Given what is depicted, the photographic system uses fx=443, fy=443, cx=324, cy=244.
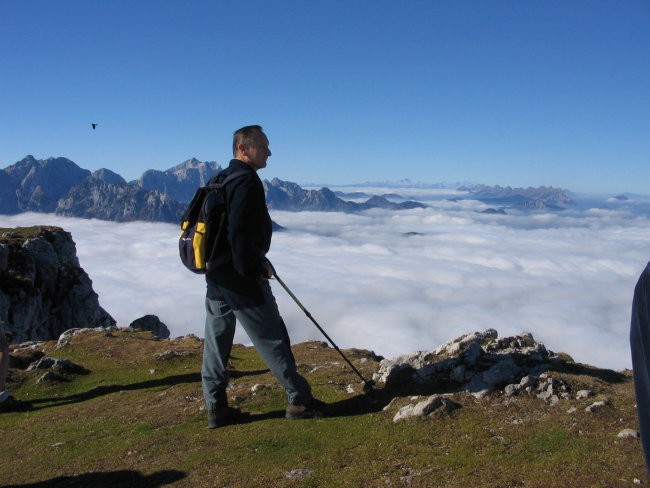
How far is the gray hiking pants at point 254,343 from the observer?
29.6 ft

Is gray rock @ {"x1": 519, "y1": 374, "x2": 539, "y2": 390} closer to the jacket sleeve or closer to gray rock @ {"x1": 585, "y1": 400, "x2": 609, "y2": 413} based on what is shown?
gray rock @ {"x1": 585, "y1": 400, "x2": 609, "y2": 413}

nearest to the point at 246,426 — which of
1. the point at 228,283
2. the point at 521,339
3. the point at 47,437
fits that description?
the point at 228,283

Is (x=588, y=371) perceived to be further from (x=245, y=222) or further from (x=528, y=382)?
(x=245, y=222)

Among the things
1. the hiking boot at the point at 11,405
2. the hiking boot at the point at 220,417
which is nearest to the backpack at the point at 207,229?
the hiking boot at the point at 220,417

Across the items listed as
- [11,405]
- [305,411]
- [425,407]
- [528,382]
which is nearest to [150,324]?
[11,405]

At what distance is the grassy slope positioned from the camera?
692 cm

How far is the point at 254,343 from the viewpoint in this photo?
A: 9.09 meters

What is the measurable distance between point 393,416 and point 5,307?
58324mm

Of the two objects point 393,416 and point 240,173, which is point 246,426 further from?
point 240,173

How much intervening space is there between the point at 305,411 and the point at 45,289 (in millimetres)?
71100

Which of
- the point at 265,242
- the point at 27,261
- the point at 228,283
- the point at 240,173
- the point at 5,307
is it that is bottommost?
the point at 5,307

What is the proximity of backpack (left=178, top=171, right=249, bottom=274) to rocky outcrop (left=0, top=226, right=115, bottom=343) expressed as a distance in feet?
188

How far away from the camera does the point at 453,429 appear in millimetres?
8422

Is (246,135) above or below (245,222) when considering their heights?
above
